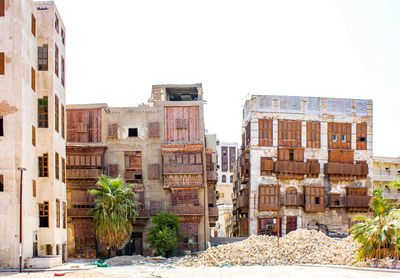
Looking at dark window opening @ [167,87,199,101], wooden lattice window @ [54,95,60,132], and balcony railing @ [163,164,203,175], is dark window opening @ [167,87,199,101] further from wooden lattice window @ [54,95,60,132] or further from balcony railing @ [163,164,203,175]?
wooden lattice window @ [54,95,60,132]

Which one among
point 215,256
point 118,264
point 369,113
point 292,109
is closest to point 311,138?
point 292,109

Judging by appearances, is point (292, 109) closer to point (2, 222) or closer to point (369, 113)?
point (369, 113)

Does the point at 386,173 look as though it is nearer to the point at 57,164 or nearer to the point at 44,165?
the point at 57,164

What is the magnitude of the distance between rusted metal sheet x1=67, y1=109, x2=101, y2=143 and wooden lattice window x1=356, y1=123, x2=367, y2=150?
89.1 ft

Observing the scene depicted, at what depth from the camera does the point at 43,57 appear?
3962 centimetres

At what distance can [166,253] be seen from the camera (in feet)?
145

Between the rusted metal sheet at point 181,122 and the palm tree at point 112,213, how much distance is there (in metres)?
7.18

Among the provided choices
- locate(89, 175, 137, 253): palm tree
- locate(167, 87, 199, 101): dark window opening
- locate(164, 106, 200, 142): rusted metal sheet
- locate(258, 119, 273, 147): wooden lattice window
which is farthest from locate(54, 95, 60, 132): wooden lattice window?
locate(258, 119, 273, 147): wooden lattice window

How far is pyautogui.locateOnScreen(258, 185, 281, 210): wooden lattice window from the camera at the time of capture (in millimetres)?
52094

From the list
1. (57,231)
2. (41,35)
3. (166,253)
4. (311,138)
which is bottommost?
(166,253)

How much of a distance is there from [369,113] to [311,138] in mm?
7252

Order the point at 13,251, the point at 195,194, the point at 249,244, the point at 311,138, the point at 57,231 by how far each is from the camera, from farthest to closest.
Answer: the point at 311,138 < the point at 195,194 < the point at 249,244 < the point at 57,231 < the point at 13,251

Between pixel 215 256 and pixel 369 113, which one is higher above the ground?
pixel 369 113

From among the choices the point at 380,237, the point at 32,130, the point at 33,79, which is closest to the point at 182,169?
the point at 32,130
